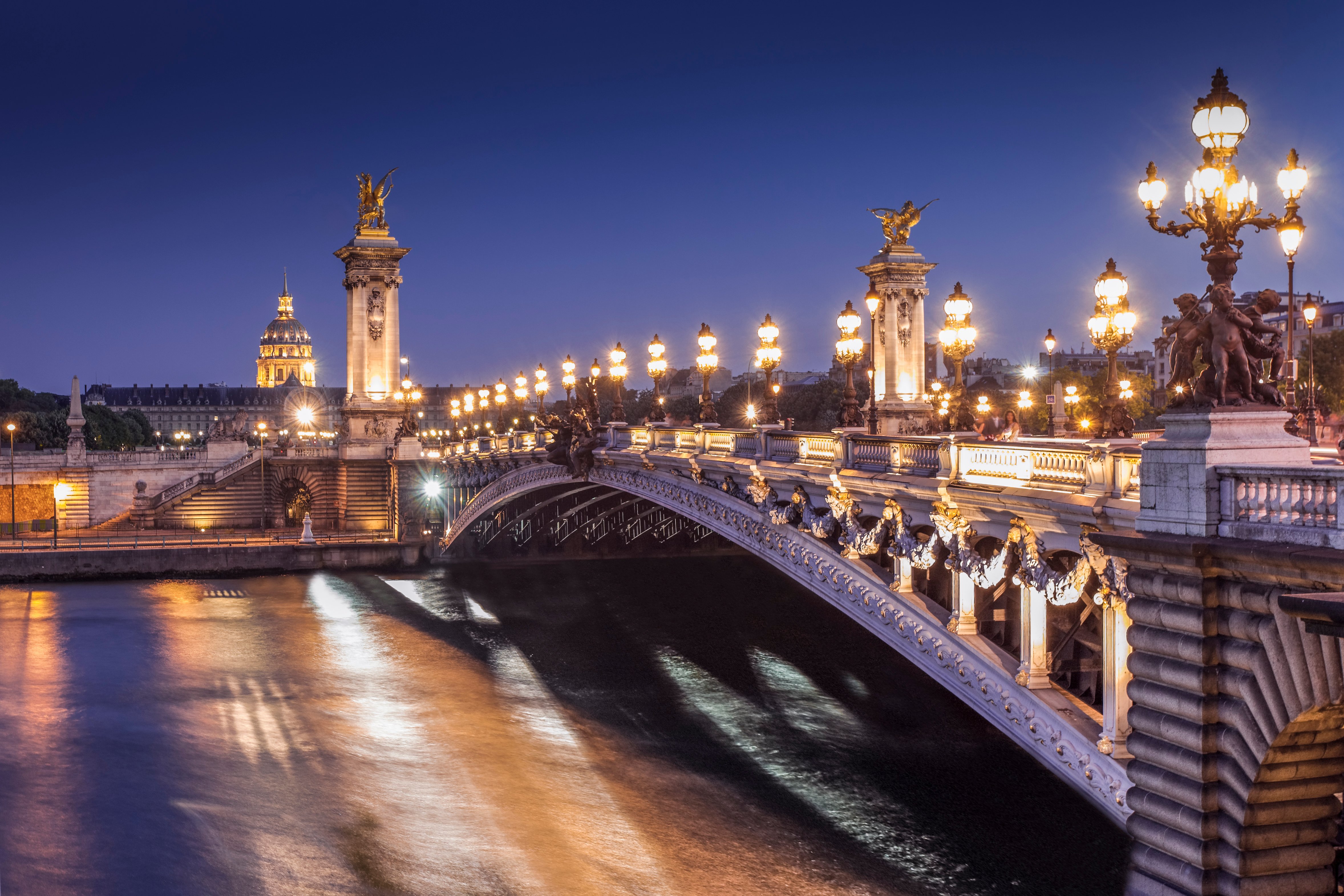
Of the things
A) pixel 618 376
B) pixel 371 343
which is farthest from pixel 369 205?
pixel 618 376

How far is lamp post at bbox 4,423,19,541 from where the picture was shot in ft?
204

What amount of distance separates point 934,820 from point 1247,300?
19.4 metres

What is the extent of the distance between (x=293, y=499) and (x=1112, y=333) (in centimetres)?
5865

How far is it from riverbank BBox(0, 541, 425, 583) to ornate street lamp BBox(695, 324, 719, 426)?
101 ft

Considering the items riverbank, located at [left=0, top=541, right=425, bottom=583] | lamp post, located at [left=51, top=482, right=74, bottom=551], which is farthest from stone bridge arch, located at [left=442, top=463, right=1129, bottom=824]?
lamp post, located at [left=51, top=482, right=74, bottom=551]

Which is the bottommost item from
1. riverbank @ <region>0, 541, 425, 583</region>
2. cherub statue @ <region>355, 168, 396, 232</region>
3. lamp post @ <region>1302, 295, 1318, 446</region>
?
riverbank @ <region>0, 541, 425, 583</region>

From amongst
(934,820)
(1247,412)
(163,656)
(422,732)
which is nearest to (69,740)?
(422,732)

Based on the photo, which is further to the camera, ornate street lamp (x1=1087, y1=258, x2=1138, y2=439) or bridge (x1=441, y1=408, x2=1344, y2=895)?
ornate street lamp (x1=1087, y1=258, x2=1138, y2=439)

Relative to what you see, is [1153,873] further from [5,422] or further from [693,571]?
[5,422]

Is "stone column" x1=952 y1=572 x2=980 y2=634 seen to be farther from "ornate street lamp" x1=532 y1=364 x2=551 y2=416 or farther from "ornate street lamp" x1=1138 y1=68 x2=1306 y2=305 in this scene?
"ornate street lamp" x1=532 y1=364 x2=551 y2=416

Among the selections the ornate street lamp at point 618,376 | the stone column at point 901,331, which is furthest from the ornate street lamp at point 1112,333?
the stone column at point 901,331

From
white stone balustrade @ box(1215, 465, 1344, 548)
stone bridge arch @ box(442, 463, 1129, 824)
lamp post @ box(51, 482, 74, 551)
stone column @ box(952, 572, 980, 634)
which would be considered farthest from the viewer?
lamp post @ box(51, 482, 74, 551)

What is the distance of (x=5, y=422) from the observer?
327ft

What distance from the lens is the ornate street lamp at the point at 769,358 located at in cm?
2542
